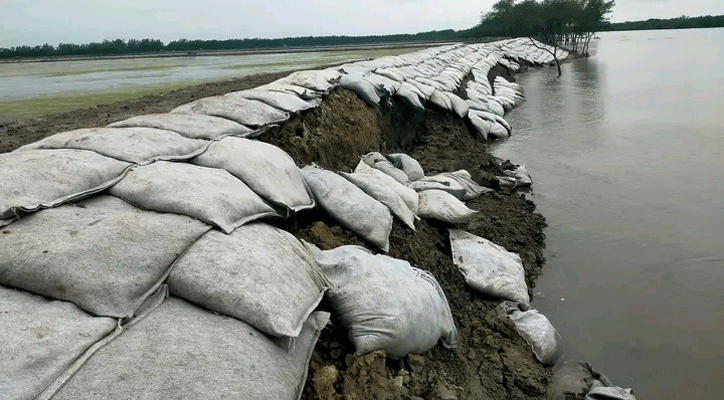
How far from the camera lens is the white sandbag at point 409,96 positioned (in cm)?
757

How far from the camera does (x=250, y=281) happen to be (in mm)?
1950

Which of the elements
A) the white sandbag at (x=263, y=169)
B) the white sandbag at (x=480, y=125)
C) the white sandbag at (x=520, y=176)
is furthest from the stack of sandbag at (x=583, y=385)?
the white sandbag at (x=480, y=125)

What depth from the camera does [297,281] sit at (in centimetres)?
214

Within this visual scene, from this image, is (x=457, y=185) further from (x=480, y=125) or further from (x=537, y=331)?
(x=480, y=125)

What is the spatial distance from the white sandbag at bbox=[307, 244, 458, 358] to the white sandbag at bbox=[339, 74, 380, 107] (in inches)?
165

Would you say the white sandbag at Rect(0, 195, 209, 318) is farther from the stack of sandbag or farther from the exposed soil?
the stack of sandbag

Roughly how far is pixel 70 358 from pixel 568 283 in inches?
139

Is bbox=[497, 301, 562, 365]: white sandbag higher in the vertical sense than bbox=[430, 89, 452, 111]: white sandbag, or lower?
lower

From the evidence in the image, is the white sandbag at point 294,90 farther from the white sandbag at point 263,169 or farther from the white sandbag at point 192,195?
the white sandbag at point 192,195

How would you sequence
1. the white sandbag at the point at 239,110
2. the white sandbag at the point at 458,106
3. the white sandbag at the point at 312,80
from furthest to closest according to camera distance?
the white sandbag at the point at 458,106 < the white sandbag at the point at 312,80 < the white sandbag at the point at 239,110

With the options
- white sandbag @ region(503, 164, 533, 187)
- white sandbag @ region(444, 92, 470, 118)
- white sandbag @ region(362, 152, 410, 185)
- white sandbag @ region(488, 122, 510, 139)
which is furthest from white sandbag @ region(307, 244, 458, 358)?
white sandbag @ region(488, 122, 510, 139)

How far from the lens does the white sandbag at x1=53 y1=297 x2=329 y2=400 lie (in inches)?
56.1

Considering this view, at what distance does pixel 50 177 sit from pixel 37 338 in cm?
106

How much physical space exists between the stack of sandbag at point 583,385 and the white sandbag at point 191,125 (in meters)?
2.52
